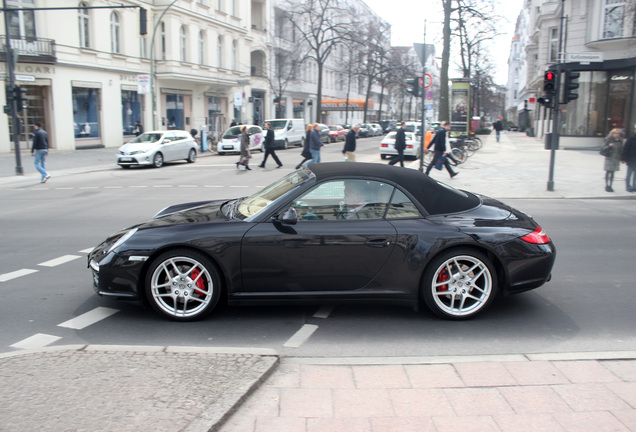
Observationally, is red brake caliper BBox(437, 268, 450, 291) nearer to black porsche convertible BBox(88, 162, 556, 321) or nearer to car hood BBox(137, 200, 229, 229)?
black porsche convertible BBox(88, 162, 556, 321)

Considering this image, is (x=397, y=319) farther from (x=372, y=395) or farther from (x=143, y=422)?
(x=143, y=422)

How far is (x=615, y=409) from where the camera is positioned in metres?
3.32

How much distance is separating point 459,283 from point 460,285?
21 mm

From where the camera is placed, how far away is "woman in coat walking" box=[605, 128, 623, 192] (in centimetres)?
1434

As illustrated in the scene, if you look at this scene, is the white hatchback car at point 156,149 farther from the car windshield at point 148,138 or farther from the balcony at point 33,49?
the balcony at point 33,49

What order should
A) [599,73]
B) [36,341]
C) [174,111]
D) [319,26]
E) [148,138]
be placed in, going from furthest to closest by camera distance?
[319,26], [174,111], [599,73], [148,138], [36,341]

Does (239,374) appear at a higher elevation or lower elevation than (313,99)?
lower

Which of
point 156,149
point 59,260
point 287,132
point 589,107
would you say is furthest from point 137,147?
point 589,107

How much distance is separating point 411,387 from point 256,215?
6.95 ft

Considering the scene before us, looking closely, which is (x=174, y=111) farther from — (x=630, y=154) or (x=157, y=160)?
(x=630, y=154)

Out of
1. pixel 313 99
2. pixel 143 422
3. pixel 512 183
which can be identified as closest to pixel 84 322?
pixel 143 422

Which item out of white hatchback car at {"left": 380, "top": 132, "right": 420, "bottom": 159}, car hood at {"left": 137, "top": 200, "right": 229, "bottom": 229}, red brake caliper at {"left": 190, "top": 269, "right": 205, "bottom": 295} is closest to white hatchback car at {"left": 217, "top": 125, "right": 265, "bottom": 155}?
white hatchback car at {"left": 380, "top": 132, "right": 420, "bottom": 159}

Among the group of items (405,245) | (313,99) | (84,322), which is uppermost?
(313,99)

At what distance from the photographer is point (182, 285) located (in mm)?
4840
